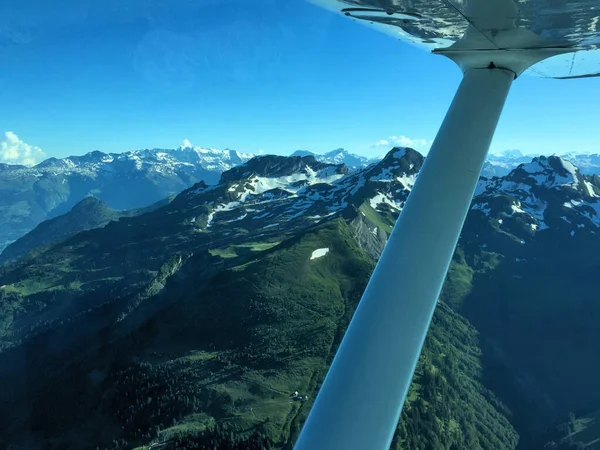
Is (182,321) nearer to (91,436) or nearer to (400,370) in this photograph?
(91,436)

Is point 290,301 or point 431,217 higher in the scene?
point 431,217

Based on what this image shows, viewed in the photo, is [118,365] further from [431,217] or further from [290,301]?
[431,217]

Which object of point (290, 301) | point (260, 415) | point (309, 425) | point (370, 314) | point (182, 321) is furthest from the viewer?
point (290, 301)

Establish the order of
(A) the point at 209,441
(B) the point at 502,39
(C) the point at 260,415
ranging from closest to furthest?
(B) the point at 502,39 < (A) the point at 209,441 < (C) the point at 260,415

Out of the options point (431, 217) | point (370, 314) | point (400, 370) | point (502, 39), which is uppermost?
point (502, 39)

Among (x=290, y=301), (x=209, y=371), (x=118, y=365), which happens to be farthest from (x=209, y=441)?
(x=290, y=301)

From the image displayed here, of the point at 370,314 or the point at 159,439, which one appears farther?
the point at 159,439
